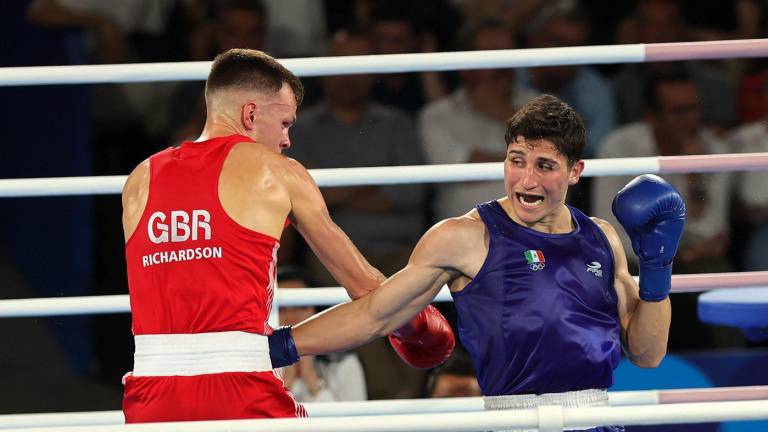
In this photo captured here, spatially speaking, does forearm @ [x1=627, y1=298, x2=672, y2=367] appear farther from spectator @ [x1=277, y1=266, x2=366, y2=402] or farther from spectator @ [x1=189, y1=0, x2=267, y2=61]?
spectator @ [x1=189, y1=0, x2=267, y2=61]

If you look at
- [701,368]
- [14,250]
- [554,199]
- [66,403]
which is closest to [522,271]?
[554,199]

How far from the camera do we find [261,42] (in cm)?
542

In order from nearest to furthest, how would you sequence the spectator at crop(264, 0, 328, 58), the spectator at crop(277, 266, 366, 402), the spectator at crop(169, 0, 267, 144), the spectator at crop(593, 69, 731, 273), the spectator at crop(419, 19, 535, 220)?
the spectator at crop(277, 266, 366, 402), the spectator at crop(593, 69, 731, 273), the spectator at crop(419, 19, 535, 220), the spectator at crop(169, 0, 267, 144), the spectator at crop(264, 0, 328, 58)

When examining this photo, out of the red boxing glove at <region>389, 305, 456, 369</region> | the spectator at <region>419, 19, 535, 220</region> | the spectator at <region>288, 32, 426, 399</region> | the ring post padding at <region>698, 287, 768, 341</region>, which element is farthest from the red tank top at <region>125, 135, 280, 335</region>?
the spectator at <region>419, 19, 535, 220</region>

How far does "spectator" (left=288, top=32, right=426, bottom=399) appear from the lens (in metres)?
4.59

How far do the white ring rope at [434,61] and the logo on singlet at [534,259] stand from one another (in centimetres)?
62

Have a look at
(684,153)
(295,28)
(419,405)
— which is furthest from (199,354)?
(295,28)

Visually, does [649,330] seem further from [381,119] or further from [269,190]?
[381,119]

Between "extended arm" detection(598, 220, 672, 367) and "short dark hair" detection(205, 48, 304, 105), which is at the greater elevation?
"short dark hair" detection(205, 48, 304, 105)

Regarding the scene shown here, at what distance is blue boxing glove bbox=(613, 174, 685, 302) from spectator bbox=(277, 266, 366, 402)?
162 cm

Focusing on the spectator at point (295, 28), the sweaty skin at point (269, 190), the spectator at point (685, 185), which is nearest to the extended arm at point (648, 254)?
the sweaty skin at point (269, 190)

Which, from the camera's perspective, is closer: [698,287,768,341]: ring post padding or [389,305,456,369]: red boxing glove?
[389,305,456,369]: red boxing glove

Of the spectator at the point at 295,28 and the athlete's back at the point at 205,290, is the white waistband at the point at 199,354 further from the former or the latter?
the spectator at the point at 295,28

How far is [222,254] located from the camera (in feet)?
8.52
